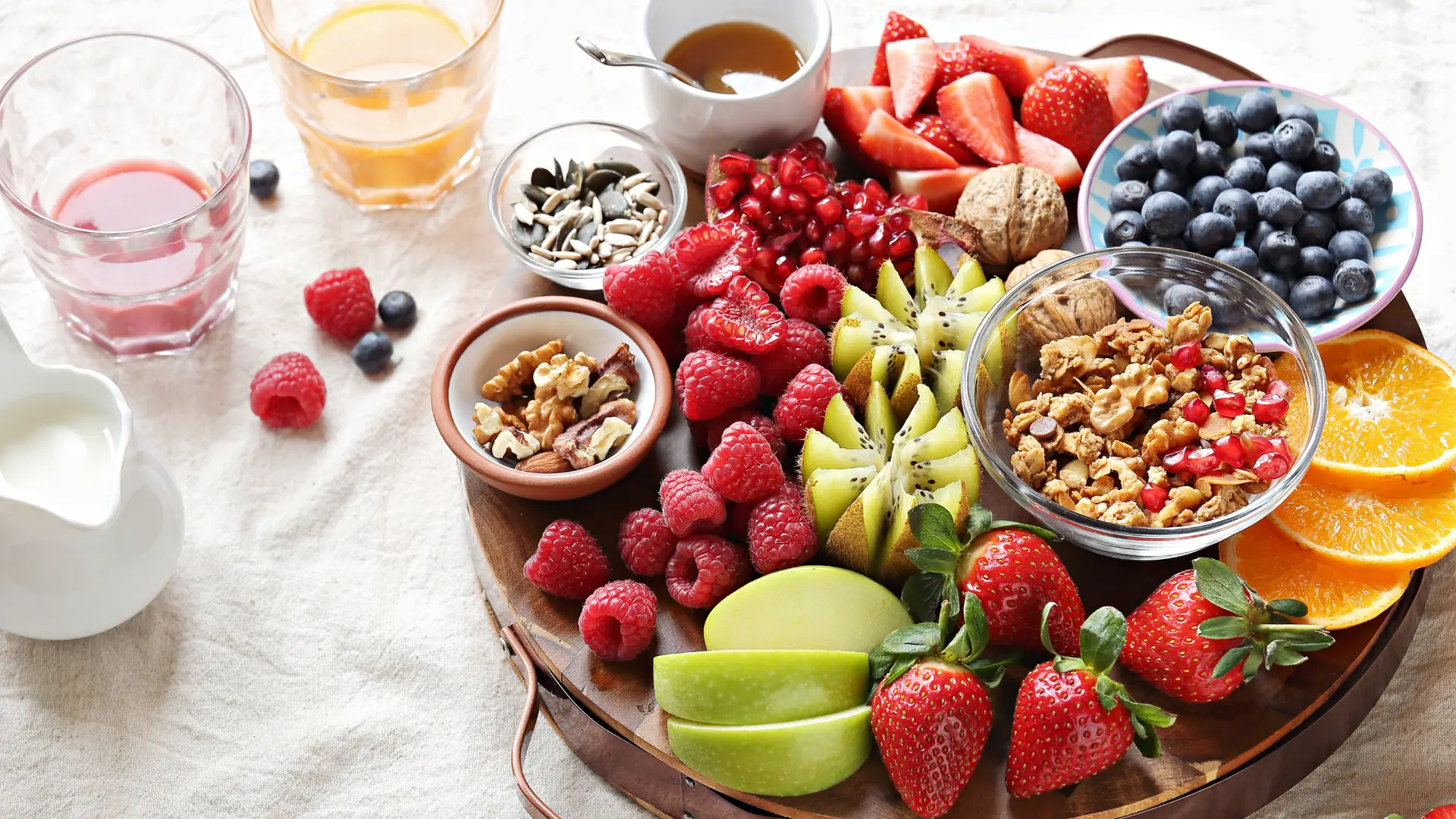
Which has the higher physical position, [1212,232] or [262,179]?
[1212,232]

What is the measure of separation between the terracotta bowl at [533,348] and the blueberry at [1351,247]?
1104mm

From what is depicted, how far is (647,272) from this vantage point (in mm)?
2021

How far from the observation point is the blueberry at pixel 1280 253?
208cm

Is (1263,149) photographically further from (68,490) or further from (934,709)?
(68,490)

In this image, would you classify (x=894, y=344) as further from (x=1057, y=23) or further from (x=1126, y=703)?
(x=1057, y=23)

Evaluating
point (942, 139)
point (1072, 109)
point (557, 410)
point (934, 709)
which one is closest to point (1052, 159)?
point (1072, 109)

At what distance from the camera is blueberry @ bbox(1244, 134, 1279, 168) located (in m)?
2.17

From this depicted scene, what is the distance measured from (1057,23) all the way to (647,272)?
4.78ft

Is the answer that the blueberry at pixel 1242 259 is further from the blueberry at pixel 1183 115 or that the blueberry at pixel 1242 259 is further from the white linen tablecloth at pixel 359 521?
the white linen tablecloth at pixel 359 521

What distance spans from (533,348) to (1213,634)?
3.64 ft

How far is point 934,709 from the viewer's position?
163 cm

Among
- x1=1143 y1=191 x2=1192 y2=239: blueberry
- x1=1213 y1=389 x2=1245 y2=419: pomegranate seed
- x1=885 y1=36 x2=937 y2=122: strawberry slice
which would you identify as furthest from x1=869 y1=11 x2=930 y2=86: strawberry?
x1=1213 y1=389 x2=1245 y2=419: pomegranate seed

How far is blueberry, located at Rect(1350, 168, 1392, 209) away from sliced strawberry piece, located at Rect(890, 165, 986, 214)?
613 mm

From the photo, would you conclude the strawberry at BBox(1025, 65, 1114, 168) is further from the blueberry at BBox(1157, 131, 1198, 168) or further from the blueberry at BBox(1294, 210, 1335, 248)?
the blueberry at BBox(1294, 210, 1335, 248)
